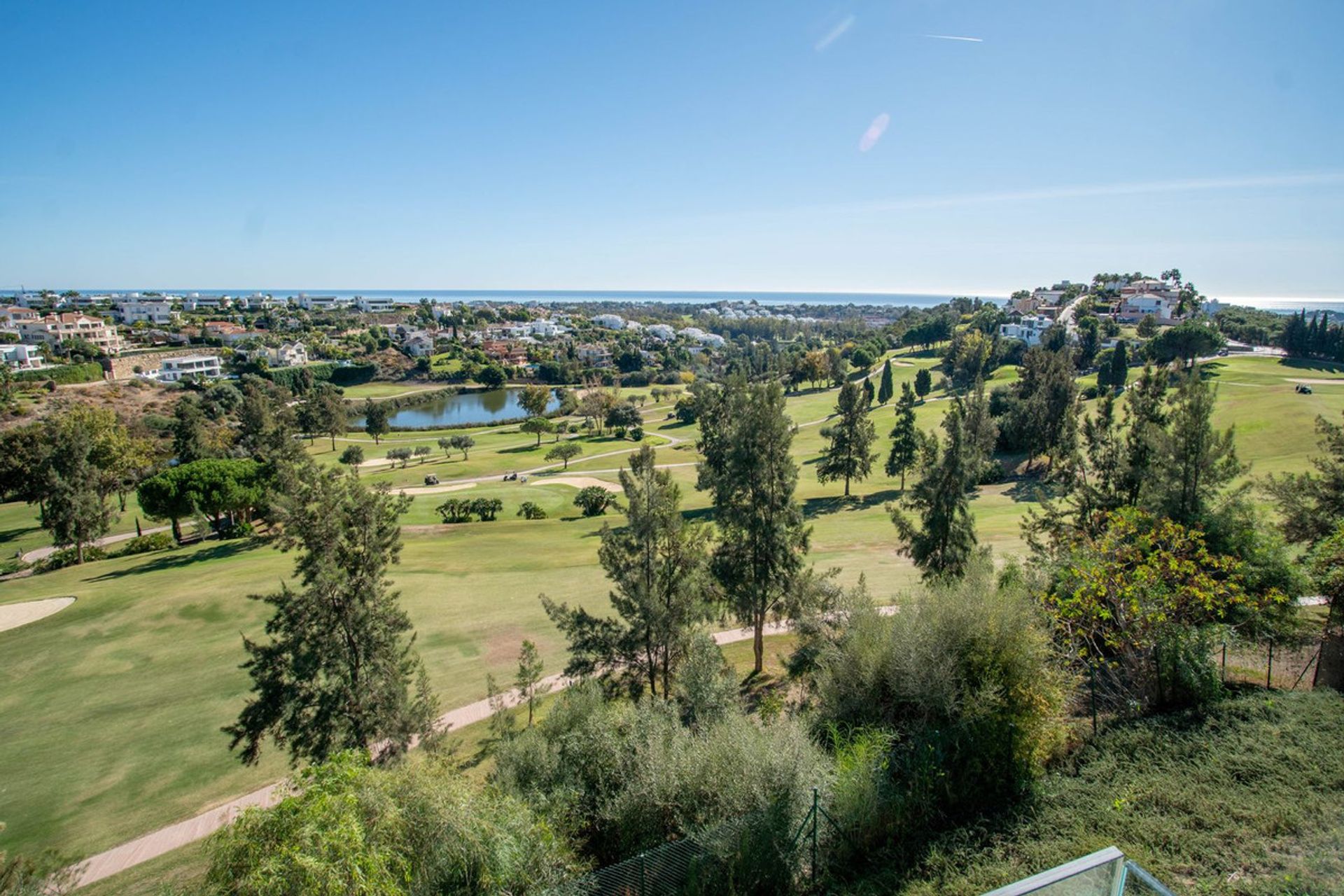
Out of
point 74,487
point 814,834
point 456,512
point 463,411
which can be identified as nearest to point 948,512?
point 814,834

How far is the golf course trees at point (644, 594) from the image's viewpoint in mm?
16797

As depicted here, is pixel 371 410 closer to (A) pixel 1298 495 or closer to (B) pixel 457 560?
(B) pixel 457 560

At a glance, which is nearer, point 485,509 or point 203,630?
point 203,630

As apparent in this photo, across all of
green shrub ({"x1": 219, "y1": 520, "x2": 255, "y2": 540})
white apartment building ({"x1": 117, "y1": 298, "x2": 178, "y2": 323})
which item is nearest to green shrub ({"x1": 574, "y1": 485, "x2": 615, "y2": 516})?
green shrub ({"x1": 219, "y1": 520, "x2": 255, "y2": 540})

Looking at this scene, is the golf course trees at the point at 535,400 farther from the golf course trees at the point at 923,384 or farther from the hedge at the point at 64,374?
the hedge at the point at 64,374

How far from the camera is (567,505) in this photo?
5016 cm

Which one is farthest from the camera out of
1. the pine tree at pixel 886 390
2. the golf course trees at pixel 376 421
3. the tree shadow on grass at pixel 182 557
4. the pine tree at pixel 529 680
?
the pine tree at pixel 886 390

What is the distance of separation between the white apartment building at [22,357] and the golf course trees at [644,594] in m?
117

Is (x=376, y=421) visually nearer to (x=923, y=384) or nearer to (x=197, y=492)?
(x=197, y=492)

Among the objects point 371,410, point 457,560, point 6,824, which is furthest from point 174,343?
point 6,824

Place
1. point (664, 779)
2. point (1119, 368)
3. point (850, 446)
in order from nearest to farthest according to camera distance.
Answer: point (664, 779), point (850, 446), point (1119, 368)

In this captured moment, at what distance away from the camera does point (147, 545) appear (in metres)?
40.0

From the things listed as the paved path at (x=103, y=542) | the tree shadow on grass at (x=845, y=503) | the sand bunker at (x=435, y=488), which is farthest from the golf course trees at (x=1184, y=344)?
the paved path at (x=103, y=542)

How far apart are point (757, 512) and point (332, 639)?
486 inches
